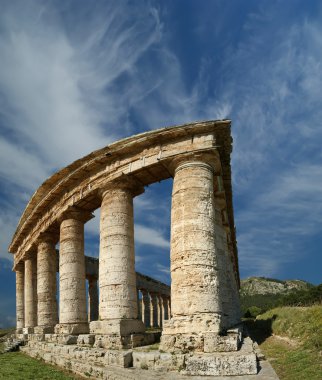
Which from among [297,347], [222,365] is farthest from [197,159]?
[297,347]

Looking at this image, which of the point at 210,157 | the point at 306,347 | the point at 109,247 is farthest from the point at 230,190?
the point at 306,347

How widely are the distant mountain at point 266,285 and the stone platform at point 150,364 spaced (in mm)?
145717

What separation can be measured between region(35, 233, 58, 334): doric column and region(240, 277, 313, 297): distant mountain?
13778 cm

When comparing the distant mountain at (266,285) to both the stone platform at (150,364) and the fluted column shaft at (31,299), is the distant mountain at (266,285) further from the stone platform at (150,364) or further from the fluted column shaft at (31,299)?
the stone platform at (150,364)

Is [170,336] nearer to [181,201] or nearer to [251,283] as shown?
[181,201]

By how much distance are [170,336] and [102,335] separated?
13.3 ft

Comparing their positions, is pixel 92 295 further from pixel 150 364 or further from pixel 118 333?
pixel 150 364

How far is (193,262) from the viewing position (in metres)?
13.0

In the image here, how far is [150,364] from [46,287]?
538 inches

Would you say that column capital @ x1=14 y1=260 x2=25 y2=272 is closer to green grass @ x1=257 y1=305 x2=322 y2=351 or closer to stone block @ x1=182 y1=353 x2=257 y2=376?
green grass @ x1=257 y1=305 x2=322 y2=351

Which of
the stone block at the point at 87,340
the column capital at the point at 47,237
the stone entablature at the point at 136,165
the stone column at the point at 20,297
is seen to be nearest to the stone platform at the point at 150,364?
the stone block at the point at 87,340

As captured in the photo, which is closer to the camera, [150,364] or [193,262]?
[150,364]

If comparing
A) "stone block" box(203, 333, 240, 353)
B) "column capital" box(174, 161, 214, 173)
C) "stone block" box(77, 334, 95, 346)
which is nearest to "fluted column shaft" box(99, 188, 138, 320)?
"stone block" box(77, 334, 95, 346)

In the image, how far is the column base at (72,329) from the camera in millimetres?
18492
